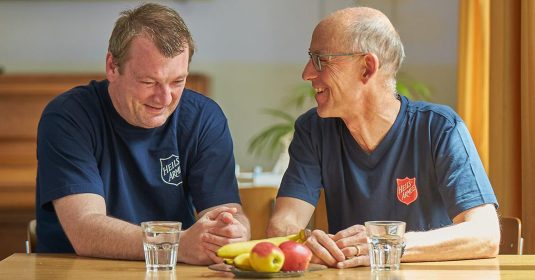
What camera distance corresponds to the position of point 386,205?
2713 millimetres

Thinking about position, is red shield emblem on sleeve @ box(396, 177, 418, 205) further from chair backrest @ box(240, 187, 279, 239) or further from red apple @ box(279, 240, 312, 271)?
red apple @ box(279, 240, 312, 271)

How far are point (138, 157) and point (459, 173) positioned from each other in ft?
2.93

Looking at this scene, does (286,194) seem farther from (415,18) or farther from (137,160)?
(415,18)

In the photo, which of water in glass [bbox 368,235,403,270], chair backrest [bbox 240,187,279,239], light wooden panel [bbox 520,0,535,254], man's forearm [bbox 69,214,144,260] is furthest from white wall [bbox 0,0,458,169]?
water in glass [bbox 368,235,403,270]

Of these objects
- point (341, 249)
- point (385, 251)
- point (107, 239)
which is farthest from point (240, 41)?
point (385, 251)

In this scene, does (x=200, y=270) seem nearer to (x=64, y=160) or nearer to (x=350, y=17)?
(x=64, y=160)

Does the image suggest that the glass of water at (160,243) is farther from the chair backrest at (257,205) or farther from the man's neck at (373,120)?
the chair backrest at (257,205)

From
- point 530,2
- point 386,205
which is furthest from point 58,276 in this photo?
point 530,2

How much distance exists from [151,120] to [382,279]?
0.94m

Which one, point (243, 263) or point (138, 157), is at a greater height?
point (138, 157)

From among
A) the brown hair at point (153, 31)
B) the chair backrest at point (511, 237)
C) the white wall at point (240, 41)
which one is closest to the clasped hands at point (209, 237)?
the brown hair at point (153, 31)

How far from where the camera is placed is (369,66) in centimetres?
273

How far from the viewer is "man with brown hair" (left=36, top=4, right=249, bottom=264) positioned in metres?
2.60

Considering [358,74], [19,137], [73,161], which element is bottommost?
[19,137]
